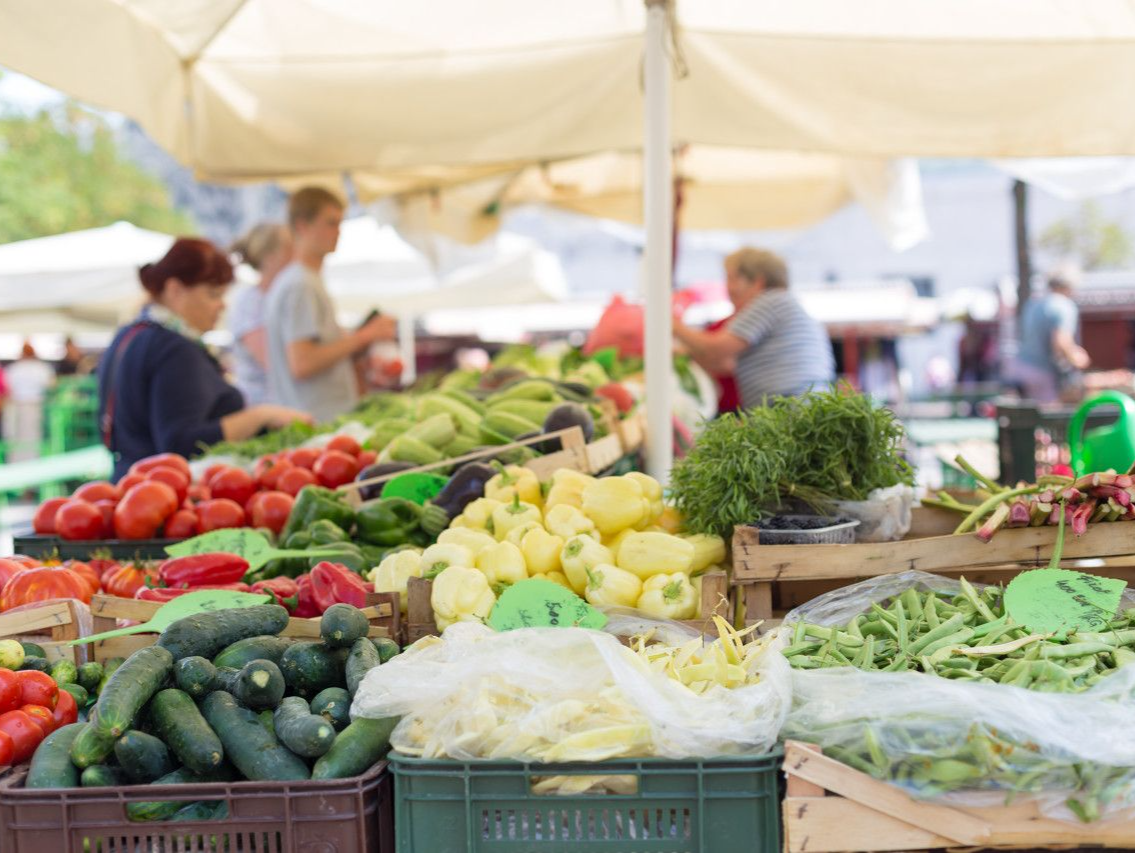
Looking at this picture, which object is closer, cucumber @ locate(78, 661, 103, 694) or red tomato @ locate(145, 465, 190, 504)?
cucumber @ locate(78, 661, 103, 694)

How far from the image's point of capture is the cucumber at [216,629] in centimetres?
256

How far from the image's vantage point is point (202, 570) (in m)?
3.41

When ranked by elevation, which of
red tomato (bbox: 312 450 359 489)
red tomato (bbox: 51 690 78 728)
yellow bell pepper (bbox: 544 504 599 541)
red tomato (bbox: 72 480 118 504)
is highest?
red tomato (bbox: 312 450 359 489)

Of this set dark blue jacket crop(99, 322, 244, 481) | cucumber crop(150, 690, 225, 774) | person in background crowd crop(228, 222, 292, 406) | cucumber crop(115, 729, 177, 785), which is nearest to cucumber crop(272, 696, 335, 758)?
cucumber crop(150, 690, 225, 774)

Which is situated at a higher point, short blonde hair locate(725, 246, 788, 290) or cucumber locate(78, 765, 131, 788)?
short blonde hair locate(725, 246, 788, 290)

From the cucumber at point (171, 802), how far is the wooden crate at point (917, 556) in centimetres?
133

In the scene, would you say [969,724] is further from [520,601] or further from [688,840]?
[520,601]

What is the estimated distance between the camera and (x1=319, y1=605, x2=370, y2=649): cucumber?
256 cm

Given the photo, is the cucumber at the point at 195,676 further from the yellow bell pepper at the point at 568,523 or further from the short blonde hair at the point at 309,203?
the short blonde hair at the point at 309,203

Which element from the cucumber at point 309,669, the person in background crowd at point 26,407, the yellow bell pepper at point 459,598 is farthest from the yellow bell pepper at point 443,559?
the person in background crowd at point 26,407

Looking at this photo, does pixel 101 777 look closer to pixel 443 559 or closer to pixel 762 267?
pixel 443 559

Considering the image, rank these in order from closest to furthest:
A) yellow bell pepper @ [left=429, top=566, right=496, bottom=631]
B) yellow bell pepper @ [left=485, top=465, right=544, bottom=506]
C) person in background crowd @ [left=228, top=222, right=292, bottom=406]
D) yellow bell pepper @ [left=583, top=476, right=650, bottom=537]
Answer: yellow bell pepper @ [left=429, top=566, right=496, bottom=631] → yellow bell pepper @ [left=583, top=476, right=650, bottom=537] → yellow bell pepper @ [left=485, top=465, right=544, bottom=506] → person in background crowd @ [left=228, top=222, right=292, bottom=406]

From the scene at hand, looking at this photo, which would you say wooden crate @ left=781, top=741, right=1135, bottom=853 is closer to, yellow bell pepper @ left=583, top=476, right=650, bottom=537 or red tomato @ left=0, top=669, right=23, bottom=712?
yellow bell pepper @ left=583, top=476, right=650, bottom=537

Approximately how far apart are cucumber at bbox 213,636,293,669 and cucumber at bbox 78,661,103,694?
392mm
